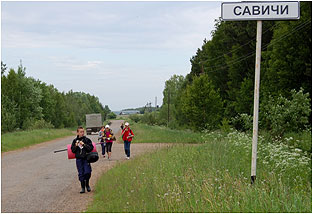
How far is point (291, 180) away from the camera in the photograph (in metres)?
8.76

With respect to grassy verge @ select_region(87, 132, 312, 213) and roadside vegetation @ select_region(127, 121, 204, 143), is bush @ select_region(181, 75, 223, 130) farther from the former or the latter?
grassy verge @ select_region(87, 132, 312, 213)

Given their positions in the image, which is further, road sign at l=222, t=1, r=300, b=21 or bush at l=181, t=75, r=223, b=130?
bush at l=181, t=75, r=223, b=130

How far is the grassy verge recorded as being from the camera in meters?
5.44

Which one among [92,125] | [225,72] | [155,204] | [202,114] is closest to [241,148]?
[155,204]

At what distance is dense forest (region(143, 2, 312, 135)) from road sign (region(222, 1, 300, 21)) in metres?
15.1

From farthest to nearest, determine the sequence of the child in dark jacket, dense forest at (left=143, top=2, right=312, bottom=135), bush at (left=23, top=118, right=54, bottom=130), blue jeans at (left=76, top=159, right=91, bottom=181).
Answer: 1. bush at (left=23, top=118, right=54, bottom=130)
2. dense forest at (left=143, top=2, right=312, bottom=135)
3. blue jeans at (left=76, top=159, right=91, bottom=181)
4. the child in dark jacket

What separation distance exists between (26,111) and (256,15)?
49.0 m

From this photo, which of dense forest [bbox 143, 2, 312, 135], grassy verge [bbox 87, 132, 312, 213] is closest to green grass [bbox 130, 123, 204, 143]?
dense forest [bbox 143, 2, 312, 135]

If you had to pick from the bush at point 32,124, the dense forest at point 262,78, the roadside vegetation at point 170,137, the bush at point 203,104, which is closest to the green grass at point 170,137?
the roadside vegetation at point 170,137

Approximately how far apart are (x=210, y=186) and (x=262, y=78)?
30206mm

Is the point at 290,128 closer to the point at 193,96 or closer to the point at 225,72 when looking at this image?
the point at 193,96

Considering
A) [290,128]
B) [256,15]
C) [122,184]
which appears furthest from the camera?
[290,128]

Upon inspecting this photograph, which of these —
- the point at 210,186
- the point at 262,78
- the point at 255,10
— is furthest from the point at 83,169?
the point at 262,78

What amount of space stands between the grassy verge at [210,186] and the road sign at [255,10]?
2.45 metres
